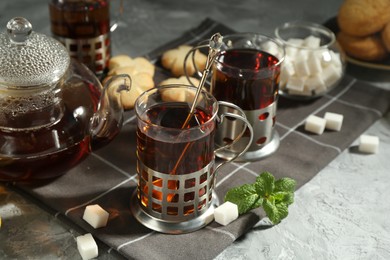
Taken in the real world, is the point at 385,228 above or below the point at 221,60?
below

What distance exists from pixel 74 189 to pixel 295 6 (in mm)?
1273

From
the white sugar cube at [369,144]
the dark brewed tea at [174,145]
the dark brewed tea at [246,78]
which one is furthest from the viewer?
the white sugar cube at [369,144]

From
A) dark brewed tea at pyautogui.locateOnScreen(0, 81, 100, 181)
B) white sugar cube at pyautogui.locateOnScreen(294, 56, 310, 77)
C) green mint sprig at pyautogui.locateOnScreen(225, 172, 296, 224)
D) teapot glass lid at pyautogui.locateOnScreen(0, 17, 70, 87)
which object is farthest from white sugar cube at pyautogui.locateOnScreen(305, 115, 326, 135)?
teapot glass lid at pyautogui.locateOnScreen(0, 17, 70, 87)

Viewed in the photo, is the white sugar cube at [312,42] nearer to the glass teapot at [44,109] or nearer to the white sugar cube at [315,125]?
the white sugar cube at [315,125]

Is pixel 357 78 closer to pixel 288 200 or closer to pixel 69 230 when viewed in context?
pixel 288 200

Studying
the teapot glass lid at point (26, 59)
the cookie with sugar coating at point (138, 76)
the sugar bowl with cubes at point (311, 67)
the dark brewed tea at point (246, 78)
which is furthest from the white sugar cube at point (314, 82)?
the teapot glass lid at point (26, 59)

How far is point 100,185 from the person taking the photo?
1.62m

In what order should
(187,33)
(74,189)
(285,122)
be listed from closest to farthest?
(74,189), (285,122), (187,33)

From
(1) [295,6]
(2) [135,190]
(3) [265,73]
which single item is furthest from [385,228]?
(1) [295,6]

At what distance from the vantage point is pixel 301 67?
6.25 feet

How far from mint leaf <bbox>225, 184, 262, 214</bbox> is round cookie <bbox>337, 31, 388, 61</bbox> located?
28.2 inches

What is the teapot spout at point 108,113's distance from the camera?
5.25ft

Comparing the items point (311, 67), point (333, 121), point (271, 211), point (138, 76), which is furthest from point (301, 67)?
point (271, 211)

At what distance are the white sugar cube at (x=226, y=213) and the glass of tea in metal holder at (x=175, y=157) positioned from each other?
25mm
